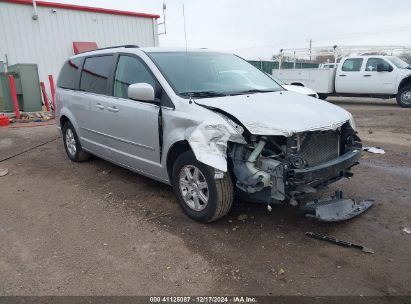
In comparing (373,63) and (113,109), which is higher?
(373,63)

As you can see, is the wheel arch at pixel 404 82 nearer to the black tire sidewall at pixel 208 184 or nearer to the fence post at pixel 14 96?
the black tire sidewall at pixel 208 184

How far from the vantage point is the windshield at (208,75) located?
13.0 ft

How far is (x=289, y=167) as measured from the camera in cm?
312

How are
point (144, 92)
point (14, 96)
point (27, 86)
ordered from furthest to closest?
point (27, 86)
point (14, 96)
point (144, 92)

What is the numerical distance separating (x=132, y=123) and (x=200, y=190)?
1.29 metres

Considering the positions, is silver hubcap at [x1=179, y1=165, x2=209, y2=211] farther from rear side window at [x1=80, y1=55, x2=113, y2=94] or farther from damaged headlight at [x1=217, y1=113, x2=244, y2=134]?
rear side window at [x1=80, y1=55, x2=113, y2=94]

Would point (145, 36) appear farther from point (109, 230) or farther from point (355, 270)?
point (355, 270)

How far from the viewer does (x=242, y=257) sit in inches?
124

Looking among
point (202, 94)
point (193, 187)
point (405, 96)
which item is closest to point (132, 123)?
point (202, 94)

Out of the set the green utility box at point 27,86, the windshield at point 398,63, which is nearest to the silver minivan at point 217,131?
the green utility box at point 27,86

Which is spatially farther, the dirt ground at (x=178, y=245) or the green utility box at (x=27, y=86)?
the green utility box at (x=27, y=86)

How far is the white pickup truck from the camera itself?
1300 cm

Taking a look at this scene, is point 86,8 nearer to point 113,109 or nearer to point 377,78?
point 377,78

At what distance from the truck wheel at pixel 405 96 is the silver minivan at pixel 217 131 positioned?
33.9 ft
